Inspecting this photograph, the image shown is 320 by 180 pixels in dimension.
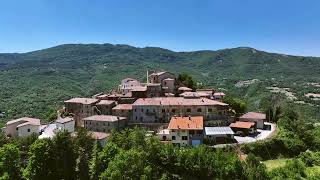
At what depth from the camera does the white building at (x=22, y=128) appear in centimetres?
7994

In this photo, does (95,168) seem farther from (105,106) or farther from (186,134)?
(105,106)

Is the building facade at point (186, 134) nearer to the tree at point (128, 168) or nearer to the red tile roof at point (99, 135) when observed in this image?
the red tile roof at point (99, 135)

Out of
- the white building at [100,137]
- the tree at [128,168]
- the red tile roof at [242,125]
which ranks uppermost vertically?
the red tile roof at [242,125]

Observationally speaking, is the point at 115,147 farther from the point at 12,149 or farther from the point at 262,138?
the point at 262,138

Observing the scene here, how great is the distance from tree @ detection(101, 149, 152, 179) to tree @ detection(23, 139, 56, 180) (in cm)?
922

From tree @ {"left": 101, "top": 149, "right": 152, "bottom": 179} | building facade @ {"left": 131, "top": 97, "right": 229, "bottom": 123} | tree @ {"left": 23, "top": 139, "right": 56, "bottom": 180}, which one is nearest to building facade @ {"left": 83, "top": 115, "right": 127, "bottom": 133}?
building facade @ {"left": 131, "top": 97, "right": 229, "bottom": 123}

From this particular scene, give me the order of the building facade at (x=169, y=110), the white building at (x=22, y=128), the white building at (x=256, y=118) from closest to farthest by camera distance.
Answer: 1. the building facade at (x=169, y=110)
2. the white building at (x=22, y=128)
3. the white building at (x=256, y=118)

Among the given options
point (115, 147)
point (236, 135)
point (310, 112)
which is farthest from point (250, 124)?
point (310, 112)

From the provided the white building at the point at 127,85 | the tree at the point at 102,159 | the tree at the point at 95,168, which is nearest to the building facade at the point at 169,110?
the white building at the point at 127,85

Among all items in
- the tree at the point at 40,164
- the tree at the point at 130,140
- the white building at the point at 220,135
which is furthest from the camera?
the white building at the point at 220,135

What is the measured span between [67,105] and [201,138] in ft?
114

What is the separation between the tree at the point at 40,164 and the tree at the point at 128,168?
30.2 ft

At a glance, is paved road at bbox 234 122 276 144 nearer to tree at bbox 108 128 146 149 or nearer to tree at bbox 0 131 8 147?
tree at bbox 108 128 146 149

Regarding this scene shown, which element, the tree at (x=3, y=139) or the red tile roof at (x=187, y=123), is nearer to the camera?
the red tile roof at (x=187, y=123)
